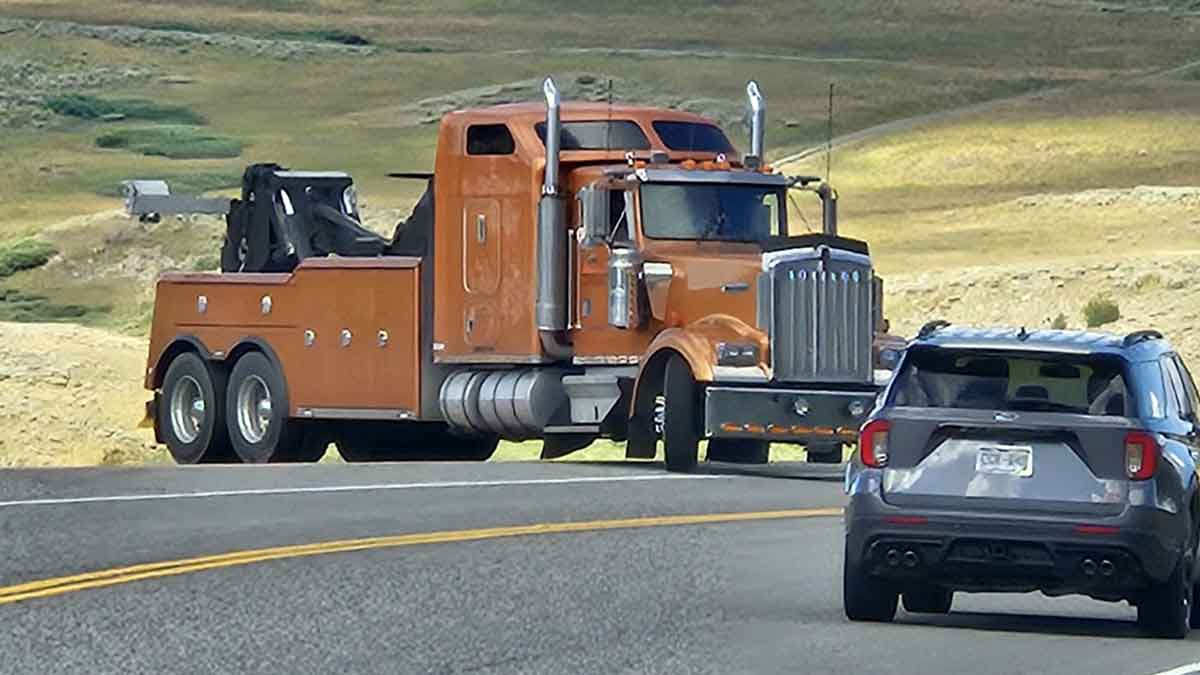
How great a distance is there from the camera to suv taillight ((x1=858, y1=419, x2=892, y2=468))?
15961mm

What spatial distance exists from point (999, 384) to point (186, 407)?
1685cm

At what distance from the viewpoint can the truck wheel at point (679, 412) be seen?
26812 millimetres

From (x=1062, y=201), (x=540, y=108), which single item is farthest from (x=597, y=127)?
(x=1062, y=201)

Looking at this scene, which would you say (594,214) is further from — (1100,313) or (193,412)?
(1100,313)

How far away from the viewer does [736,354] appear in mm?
26609

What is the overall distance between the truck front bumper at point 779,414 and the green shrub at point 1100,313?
23.7m

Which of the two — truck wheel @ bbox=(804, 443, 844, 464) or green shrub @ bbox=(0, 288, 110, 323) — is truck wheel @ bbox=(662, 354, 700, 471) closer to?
truck wheel @ bbox=(804, 443, 844, 464)

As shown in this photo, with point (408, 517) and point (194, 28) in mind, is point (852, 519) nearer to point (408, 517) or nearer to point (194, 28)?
→ point (408, 517)

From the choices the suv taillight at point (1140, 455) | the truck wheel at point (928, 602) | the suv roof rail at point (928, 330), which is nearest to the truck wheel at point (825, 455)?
the truck wheel at point (928, 602)

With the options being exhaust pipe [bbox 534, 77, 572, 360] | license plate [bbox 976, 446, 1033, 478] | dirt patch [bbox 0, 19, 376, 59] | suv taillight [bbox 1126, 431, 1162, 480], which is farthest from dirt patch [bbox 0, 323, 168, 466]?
dirt patch [bbox 0, 19, 376, 59]

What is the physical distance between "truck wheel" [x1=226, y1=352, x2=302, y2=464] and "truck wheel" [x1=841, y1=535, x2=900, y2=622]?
47.9 feet

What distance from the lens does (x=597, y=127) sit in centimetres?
2884

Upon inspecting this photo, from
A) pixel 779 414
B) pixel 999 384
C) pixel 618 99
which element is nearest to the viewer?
pixel 999 384

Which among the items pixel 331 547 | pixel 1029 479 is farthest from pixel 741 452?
pixel 1029 479
